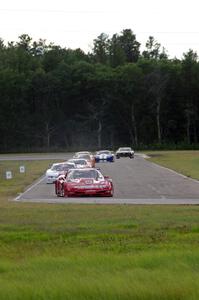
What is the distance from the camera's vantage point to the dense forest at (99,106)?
456 feet

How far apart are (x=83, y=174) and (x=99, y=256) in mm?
22910

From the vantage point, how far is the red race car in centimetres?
3394

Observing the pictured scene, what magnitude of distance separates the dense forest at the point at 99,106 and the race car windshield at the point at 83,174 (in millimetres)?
100135

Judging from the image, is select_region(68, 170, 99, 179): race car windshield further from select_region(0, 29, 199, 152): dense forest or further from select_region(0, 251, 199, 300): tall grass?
select_region(0, 29, 199, 152): dense forest

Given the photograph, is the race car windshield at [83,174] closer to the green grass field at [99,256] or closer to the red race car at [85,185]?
the red race car at [85,185]

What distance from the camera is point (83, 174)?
35438mm

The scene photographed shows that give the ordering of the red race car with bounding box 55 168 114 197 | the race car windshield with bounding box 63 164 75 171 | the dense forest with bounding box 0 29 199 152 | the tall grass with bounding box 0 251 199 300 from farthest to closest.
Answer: the dense forest with bounding box 0 29 199 152
the race car windshield with bounding box 63 164 75 171
the red race car with bounding box 55 168 114 197
the tall grass with bounding box 0 251 199 300

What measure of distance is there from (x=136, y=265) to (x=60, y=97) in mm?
132107

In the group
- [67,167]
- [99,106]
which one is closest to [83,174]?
[67,167]

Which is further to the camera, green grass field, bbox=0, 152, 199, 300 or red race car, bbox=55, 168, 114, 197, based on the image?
red race car, bbox=55, 168, 114, 197

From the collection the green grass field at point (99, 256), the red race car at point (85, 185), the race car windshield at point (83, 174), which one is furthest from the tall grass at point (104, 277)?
the race car windshield at point (83, 174)

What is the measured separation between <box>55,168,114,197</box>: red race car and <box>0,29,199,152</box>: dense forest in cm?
10062

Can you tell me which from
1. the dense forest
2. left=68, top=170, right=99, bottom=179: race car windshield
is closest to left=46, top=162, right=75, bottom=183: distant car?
left=68, top=170, right=99, bottom=179: race car windshield

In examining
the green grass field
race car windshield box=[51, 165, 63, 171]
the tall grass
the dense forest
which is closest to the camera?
the tall grass
